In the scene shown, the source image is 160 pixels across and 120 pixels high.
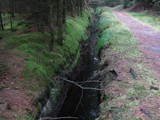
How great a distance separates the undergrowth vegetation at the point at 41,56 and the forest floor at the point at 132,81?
2.96 meters

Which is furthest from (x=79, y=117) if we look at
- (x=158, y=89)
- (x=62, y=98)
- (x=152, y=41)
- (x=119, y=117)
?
(x=152, y=41)

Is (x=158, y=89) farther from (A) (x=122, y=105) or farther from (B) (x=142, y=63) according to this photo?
(B) (x=142, y=63)

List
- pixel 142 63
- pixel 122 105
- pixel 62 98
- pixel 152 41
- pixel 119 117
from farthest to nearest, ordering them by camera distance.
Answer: pixel 152 41 → pixel 142 63 → pixel 62 98 → pixel 122 105 → pixel 119 117

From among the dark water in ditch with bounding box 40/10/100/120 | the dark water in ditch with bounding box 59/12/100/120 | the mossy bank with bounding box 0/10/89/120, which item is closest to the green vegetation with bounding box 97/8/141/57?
the dark water in ditch with bounding box 40/10/100/120

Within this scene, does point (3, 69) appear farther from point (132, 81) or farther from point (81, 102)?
point (132, 81)

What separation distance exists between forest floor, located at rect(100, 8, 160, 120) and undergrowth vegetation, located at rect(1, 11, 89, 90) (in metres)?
2.96

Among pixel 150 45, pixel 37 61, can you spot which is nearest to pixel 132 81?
pixel 37 61

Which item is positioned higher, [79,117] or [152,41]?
[152,41]

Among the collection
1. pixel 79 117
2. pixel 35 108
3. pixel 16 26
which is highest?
pixel 16 26

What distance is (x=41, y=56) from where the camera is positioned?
1712 centimetres

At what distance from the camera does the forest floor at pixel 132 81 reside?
11358 mm

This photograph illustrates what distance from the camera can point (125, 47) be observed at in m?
21.6

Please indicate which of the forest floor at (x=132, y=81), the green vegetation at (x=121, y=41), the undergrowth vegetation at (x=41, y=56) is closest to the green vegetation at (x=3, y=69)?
the undergrowth vegetation at (x=41, y=56)

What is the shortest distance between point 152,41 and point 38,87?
14.0 meters
